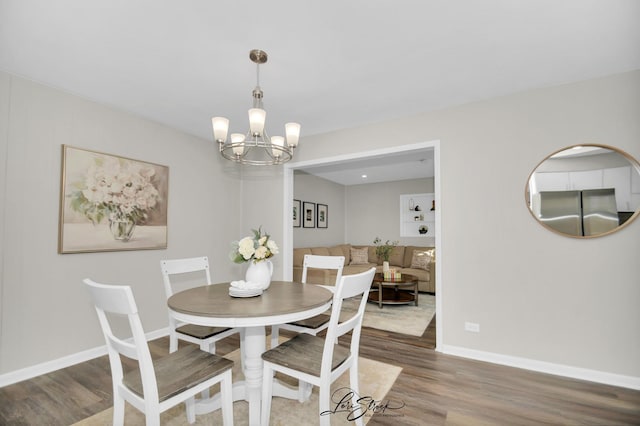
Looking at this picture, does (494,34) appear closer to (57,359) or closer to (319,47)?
(319,47)

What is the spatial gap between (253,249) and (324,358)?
2.79 ft

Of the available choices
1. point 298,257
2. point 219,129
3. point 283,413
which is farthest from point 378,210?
point 283,413

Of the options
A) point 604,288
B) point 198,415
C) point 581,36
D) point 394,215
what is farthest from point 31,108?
point 394,215

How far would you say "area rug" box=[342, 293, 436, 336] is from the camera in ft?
12.1

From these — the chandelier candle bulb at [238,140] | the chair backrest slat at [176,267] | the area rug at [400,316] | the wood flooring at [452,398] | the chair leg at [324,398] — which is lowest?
the area rug at [400,316]

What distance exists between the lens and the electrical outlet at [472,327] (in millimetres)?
2828

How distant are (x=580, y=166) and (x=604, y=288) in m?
0.99

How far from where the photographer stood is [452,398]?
2.16 m

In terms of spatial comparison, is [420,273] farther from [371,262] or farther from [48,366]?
[48,366]

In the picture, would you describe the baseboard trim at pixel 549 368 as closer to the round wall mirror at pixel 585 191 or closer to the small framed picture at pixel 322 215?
the round wall mirror at pixel 585 191

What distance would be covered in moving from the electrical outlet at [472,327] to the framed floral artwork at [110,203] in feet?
10.8

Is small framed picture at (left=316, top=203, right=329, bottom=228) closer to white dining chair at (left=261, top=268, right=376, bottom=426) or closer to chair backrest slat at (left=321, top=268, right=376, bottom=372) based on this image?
white dining chair at (left=261, top=268, right=376, bottom=426)

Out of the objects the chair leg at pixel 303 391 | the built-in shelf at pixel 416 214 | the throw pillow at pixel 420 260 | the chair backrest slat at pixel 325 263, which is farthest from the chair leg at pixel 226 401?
the built-in shelf at pixel 416 214

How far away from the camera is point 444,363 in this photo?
2711mm
